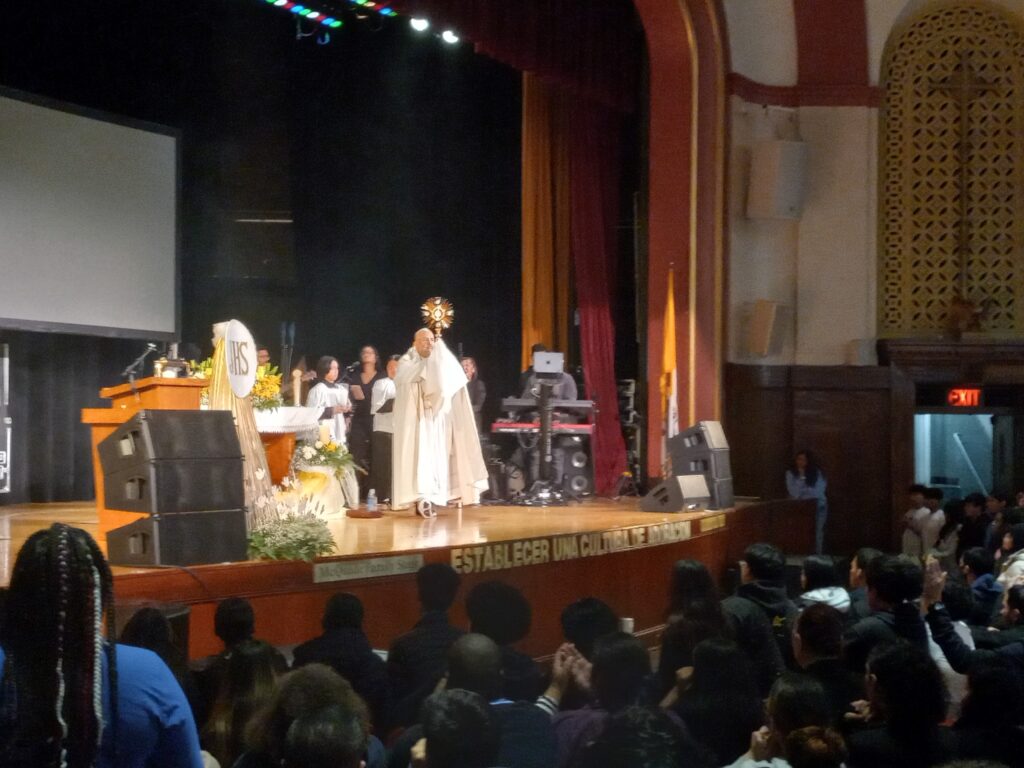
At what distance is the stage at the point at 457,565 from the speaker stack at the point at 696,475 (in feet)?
0.57

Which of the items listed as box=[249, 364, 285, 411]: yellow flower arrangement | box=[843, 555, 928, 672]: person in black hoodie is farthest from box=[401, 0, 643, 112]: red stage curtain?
box=[843, 555, 928, 672]: person in black hoodie

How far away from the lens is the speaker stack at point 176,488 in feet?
18.7

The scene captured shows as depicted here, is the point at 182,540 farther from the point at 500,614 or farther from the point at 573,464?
the point at 573,464

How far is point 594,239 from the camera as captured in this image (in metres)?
13.8

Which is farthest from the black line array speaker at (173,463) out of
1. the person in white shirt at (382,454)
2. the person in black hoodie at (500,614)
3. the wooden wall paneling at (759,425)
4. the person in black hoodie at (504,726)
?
the wooden wall paneling at (759,425)

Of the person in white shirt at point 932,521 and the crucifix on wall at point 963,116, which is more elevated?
the crucifix on wall at point 963,116

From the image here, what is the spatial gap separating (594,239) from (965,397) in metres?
4.10

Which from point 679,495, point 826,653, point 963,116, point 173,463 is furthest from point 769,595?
point 963,116

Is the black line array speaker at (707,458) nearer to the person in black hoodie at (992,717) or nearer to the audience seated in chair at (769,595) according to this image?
the audience seated in chair at (769,595)

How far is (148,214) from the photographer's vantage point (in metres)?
10.8

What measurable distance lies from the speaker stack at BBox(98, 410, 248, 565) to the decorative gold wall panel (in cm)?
878

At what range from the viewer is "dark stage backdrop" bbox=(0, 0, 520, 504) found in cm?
1062

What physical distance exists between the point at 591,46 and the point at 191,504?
325 inches

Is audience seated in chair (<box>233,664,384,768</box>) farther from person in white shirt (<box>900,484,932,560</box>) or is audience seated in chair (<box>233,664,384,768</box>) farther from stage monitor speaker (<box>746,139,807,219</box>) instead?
stage monitor speaker (<box>746,139,807,219</box>)
